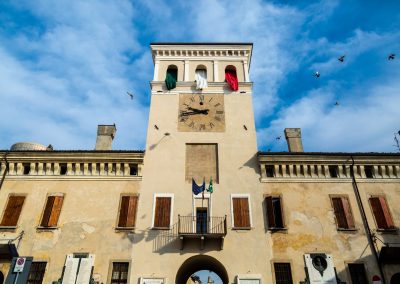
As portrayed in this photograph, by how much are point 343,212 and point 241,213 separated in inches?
260

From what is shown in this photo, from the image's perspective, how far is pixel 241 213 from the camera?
2089 cm

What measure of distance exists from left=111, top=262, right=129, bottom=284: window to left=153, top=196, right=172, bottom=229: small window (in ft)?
9.48

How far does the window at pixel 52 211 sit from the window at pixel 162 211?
6.23 m

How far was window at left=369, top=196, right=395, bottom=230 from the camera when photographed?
67.7 ft

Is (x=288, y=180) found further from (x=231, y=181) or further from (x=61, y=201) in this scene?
(x=61, y=201)

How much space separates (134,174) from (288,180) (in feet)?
34.8

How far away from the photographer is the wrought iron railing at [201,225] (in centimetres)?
2006

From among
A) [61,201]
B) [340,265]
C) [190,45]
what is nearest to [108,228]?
[61,201]

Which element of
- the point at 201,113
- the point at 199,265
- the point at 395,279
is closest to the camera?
the point at 395,279

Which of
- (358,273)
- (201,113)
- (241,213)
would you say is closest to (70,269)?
(241,213)

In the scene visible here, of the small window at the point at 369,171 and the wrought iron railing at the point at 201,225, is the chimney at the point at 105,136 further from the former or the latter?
the small window at the point at 369,171

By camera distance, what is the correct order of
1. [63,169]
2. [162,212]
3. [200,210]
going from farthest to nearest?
[63,169] → [200,210] → [162,212]

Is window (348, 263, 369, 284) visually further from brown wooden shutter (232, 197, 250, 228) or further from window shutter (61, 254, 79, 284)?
window shutter (61, 254, 79, 284)

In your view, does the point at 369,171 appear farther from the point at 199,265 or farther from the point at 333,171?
the point at 199,265
